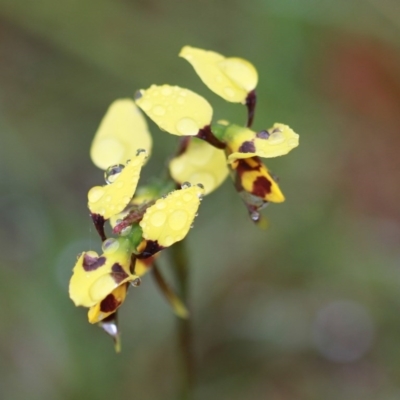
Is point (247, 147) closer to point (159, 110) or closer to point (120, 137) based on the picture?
point (159, 110)

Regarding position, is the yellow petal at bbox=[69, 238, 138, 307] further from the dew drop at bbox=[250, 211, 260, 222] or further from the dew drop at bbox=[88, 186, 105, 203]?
the dew drop at bbox=[250, 211, 260, 222]

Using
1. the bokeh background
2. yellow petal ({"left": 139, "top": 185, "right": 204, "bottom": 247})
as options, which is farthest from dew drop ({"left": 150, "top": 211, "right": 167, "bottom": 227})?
the bokeh background

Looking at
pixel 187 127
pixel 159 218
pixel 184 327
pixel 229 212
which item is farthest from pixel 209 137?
pixel 229 212

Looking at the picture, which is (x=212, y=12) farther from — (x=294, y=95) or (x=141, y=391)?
(x=141, y=391)

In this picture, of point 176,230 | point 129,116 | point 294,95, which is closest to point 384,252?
point 294,95

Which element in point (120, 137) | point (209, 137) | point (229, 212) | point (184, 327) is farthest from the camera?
point (229, 212)

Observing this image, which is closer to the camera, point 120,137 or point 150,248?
point 150,248

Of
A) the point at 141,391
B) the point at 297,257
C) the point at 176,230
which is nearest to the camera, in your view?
the point at 176,230
